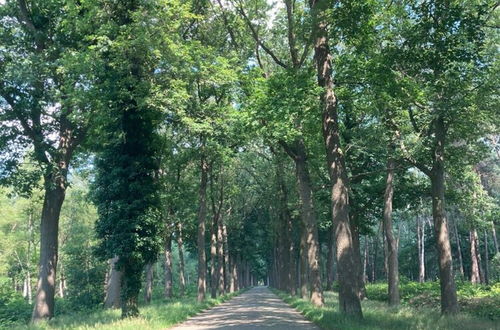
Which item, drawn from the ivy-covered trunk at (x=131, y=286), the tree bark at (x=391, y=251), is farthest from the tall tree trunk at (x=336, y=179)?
the tree bark at (x=391, y=251)

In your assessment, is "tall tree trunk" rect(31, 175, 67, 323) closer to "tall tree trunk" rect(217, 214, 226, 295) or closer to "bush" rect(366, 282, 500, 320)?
"bush" rect(366, 282, 500, 320)

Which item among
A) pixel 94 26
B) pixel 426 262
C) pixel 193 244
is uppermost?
pixel 94 26

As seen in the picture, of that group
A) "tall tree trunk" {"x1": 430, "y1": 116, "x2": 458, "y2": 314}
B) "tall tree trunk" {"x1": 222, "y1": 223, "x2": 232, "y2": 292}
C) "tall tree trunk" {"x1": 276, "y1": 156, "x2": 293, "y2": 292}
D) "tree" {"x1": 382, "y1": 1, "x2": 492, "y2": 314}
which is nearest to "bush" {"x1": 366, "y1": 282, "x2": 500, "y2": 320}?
"tall tree trunk" {"x1": 430, "y1": 116, "x2": 458, "y2": 314}

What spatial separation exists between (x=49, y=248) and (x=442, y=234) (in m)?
16.7

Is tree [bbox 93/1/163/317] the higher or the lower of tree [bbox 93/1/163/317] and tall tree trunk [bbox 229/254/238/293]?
the higher

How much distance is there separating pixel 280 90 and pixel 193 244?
139 ft

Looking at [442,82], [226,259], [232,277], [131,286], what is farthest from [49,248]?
[232,277]

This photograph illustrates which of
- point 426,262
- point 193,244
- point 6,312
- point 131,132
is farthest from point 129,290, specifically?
point 426,262

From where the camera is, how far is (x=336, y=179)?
48.2 ft

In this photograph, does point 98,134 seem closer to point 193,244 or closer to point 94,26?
point 94,26

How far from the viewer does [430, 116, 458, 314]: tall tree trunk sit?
15.5 m

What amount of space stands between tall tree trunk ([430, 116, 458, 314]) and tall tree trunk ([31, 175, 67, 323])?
15.5 meters

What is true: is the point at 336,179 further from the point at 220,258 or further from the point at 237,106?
the point at 220,258

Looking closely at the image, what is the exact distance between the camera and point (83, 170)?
1065 inches
